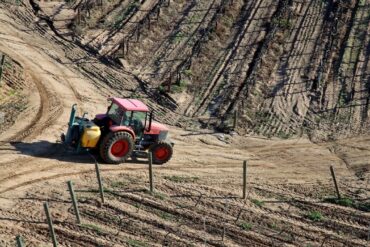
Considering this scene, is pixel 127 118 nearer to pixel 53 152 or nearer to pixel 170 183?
pixel 170 183

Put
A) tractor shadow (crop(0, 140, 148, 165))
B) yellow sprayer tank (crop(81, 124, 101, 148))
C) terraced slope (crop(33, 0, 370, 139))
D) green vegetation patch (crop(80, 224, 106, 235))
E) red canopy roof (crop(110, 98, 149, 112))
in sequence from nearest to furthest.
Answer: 1. green vegetation patch (crop(80, 224, 106, 235))
2. yellow sprayer tank (crop(81, 124, 101, 148))
3. red canopy roof (crop(110, 98, 149, 112))
4. tractor shadow (crop(0, 140, 148, 165))
5. terraced slope (crop(33, 0, 370, 139))

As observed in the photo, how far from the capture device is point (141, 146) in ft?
59.9

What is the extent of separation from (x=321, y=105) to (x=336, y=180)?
660 cm

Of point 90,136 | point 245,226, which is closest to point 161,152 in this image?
point 90,136

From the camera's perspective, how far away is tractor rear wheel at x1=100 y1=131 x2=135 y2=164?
16.9 meters

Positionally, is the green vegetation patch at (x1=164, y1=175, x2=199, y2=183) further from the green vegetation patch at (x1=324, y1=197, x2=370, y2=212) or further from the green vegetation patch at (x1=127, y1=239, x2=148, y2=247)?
the green vegetation patch at (x1=324, y1=197, x2=370, y2=212)

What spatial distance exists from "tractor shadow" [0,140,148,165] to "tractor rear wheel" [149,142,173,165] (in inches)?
18.9

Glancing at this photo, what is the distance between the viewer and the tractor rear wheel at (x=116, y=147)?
55.6ft

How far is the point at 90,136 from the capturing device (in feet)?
55.0

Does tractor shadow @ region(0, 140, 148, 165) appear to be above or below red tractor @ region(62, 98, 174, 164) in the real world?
below

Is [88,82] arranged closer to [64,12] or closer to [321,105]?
[64,12]

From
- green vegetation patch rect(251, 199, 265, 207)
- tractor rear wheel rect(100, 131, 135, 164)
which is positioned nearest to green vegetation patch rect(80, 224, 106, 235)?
tractor rear wheel rect(100, 131, 135, 164)

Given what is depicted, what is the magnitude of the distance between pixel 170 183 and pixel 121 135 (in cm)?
226

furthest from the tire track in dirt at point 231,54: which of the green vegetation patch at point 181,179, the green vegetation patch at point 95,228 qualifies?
the green vegetation patch at point 95,228
